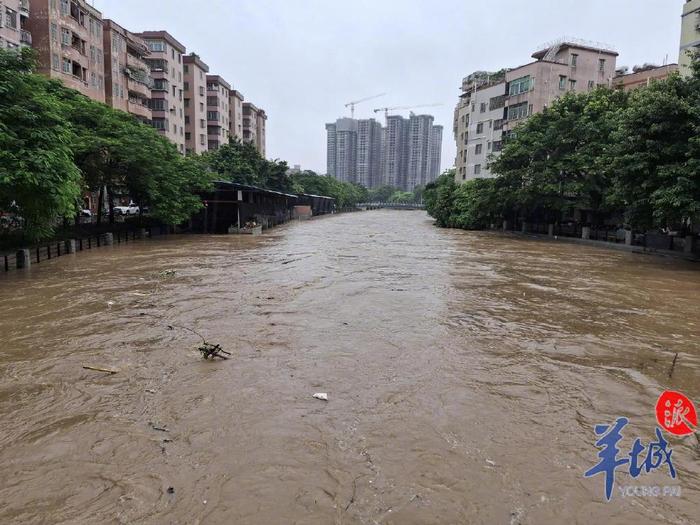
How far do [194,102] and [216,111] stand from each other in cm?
666

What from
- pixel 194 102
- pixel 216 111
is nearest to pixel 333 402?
pixel 194 102

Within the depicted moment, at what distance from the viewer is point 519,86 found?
50.8 m

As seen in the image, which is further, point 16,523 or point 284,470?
point 284,470

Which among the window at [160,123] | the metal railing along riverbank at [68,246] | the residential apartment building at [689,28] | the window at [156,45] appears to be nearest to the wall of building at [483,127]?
the residential apartment building at [689,28]

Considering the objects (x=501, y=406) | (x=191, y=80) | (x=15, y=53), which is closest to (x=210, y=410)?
(x=501, y=406)

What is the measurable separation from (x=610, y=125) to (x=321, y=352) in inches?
1239

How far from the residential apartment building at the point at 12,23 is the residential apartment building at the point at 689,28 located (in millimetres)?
41700

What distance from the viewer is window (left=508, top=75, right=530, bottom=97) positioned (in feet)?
163

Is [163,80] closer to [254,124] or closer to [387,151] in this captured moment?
[254,124]

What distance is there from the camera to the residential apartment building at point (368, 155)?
160875 millimetres

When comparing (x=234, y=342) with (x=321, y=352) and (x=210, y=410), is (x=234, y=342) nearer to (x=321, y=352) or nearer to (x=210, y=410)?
(x=321, y=352)

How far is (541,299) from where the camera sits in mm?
14062

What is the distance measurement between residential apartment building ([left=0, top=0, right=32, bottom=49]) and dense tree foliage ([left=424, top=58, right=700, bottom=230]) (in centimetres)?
3534

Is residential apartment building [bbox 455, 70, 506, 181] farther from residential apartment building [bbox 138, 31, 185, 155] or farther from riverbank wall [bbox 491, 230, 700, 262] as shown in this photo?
residential apartment building [bbox 138, 31, 185, 155]
